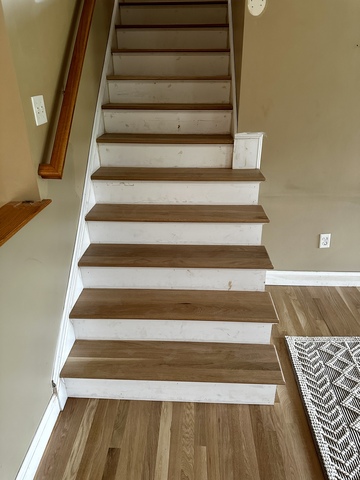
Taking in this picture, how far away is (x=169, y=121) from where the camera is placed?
232 centimetres

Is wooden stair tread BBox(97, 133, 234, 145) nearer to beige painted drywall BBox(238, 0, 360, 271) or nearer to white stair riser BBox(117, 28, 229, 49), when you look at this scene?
beige painted drywall BBox(238, 0, 360, 271)

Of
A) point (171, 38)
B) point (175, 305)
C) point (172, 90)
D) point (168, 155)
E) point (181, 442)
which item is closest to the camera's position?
point (181, 442)

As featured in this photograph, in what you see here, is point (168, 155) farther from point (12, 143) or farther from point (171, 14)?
point (171, 14)

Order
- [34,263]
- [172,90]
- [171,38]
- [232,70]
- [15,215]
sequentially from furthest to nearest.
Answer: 1. [171,38]
2. [172,90]
3. [232,70]
4. [34,263]
5. [15,215]

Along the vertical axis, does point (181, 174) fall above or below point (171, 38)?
below

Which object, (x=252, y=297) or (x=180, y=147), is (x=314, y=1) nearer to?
(x=180, y=147)

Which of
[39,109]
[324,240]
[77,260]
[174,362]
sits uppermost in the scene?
[39,109]

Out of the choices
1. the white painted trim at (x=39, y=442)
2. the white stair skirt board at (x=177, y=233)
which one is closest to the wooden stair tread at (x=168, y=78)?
the white stair skirt board at (x=177, y=233)

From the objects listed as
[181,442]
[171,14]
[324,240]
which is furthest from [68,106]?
[324,240]

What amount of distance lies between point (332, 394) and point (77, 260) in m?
1.43

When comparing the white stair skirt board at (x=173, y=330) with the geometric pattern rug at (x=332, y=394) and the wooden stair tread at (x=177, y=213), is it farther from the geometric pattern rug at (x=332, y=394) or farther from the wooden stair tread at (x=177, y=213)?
the wooden stair tread at (x=177, y=213)

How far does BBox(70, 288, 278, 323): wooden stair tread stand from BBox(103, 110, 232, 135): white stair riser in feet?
3.64

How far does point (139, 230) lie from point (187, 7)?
198 centimetres

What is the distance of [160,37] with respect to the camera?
2656mm
